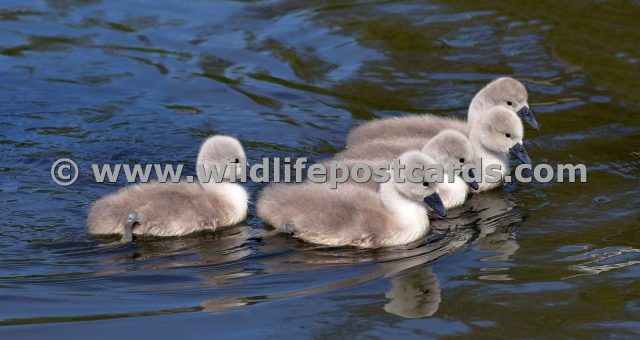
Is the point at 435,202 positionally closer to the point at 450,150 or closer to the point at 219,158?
the point at 450,150

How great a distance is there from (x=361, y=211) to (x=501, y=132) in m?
1.58

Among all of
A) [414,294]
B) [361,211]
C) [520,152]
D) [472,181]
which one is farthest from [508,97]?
[414,294]

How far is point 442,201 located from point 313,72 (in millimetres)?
3272

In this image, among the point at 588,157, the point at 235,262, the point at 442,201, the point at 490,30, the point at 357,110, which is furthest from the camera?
the point at 490,30

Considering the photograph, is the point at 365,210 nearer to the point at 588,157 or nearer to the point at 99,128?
the point at 588,157

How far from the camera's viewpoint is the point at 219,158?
264 inches

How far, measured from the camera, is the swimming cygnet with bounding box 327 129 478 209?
6.96 m

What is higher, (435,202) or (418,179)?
(418,179)

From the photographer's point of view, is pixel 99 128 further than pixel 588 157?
Yes

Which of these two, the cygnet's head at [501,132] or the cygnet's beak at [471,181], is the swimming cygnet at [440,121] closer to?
the cygnet's head at [501,132]

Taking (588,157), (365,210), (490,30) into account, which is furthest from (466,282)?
(490,30)

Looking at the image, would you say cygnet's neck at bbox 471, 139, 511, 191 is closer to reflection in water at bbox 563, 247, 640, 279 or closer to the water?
the water

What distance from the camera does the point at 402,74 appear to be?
385 inches

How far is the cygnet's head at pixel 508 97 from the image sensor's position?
7914 mm
